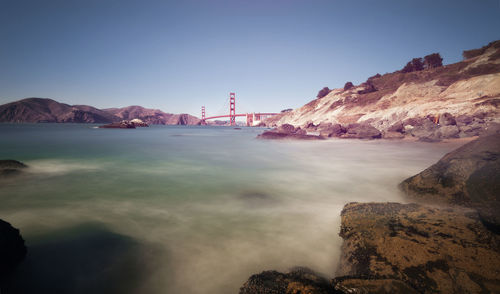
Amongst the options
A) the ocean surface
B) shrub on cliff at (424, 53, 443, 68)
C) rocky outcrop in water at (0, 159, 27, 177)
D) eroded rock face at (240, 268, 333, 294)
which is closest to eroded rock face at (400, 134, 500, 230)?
the ocean surface

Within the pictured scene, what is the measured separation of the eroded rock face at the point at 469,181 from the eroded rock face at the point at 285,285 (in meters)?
1.69

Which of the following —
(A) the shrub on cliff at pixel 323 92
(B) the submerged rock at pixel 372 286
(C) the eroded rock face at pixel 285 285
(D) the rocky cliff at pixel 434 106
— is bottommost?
(C) the eroded rock face at pixel 285 285

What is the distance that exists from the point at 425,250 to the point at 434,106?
24553mm

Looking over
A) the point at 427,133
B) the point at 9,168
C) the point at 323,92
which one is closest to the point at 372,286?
the point at 9,168

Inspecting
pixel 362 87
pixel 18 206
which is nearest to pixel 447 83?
pixel 362 87

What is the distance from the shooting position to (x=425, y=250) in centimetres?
157

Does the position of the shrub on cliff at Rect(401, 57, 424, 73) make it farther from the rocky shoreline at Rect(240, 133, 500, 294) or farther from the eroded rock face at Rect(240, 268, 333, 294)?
the eroded rock face at Rect(240, 268, 333, 294)

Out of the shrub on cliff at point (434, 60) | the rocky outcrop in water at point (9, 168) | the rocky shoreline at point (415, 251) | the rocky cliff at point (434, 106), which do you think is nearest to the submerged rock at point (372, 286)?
the rocky shoreline at point (415, 251)

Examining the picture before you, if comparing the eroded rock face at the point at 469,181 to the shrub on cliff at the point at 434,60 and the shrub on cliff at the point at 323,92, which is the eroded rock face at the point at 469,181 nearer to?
the shrub on cliff at the point at 434,60

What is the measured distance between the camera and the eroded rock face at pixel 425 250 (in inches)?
52.1

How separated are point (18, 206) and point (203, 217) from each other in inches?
119

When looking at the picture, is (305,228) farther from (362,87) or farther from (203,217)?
(362,87)

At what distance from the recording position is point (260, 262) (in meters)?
2.00

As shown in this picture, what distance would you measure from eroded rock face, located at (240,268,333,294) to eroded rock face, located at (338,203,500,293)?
1.07 feet
